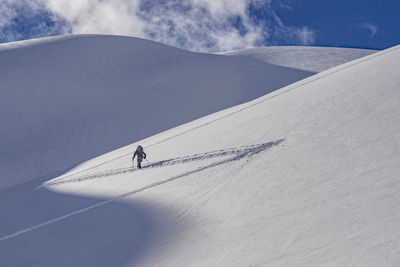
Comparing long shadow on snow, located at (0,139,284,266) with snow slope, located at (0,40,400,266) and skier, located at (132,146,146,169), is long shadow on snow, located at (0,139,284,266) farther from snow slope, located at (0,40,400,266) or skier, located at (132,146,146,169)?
skier, located at (132,146,146,169)

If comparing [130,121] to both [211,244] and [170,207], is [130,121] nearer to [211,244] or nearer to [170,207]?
[170,207]

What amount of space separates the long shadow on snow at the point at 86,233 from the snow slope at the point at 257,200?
33 mm

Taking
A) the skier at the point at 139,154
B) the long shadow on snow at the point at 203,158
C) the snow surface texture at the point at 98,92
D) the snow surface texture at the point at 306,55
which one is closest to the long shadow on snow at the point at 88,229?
the long shadow on snow at the point at 203,158

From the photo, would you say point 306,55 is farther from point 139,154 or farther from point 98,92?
point 139,154

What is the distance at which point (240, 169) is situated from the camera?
8.79m

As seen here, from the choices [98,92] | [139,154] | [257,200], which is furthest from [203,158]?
[98,92]

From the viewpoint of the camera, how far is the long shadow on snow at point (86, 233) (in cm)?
630

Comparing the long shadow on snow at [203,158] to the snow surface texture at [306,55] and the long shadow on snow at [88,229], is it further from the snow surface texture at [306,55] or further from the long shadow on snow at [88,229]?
the snow surface texture at [306,55]

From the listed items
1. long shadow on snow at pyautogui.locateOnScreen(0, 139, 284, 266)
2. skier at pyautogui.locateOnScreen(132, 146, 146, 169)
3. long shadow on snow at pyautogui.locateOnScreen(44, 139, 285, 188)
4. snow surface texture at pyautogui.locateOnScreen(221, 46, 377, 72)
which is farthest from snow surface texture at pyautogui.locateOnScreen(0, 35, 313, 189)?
long shadow on snow at pyautogui.locateOnScreen(0, 139, 284, 266)

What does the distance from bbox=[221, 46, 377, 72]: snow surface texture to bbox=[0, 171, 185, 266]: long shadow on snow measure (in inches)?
1552

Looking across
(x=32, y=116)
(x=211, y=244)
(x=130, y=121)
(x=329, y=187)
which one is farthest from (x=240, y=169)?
(x=32, y=116)

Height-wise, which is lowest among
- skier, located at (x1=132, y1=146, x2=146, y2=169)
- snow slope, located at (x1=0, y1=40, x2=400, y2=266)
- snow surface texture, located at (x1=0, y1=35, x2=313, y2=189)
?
snow slope, located at (x1=0, y1=40, x2=400, y2=266)

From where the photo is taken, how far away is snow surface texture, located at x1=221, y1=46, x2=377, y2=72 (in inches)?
1842

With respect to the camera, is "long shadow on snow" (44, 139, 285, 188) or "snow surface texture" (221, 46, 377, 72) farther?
"snow surface texture" (221, 46, 377, 72)
